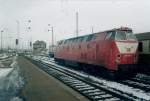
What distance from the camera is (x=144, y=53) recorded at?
20406 millimetres

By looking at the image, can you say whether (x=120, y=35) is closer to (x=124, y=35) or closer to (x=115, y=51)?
(x=124, y=35)

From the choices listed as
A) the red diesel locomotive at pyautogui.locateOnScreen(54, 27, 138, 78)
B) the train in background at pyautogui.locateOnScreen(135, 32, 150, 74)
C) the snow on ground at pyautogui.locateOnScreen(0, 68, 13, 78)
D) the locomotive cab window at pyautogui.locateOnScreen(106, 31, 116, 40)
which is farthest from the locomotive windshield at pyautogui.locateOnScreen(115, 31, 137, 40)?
the snow on ground at pyautogui.locateOnScreen(0, 68, 13, 78)

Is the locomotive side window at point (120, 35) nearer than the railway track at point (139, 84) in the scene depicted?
No

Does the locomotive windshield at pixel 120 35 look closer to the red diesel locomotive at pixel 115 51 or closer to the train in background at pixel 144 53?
the red diesel locomotive at pixel 115 51

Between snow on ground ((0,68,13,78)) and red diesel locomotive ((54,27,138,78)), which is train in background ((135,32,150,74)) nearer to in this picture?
red diesel locomotive ((54,27,138,78))

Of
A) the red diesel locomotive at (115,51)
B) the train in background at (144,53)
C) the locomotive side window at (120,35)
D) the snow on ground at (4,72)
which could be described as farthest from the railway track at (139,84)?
the snow on ground at (4,72)

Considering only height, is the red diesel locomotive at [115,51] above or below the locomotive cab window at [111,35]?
below

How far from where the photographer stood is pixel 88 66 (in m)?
24.2

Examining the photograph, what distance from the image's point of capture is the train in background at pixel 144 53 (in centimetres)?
1991

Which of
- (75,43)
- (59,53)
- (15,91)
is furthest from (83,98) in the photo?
(59,53)

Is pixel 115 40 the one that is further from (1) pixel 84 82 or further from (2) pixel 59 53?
(2) pixel 59 53

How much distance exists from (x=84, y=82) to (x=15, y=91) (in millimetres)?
4814

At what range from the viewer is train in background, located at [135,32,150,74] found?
784 inches

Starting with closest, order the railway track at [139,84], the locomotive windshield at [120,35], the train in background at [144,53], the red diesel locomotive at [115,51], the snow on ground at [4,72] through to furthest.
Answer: the railway track at [139,84]
the red diesel locomotive at [115,51]
the locomotive windshield at [120,35]
the train in background at [144,53]
the snow on ground at [4,72]
